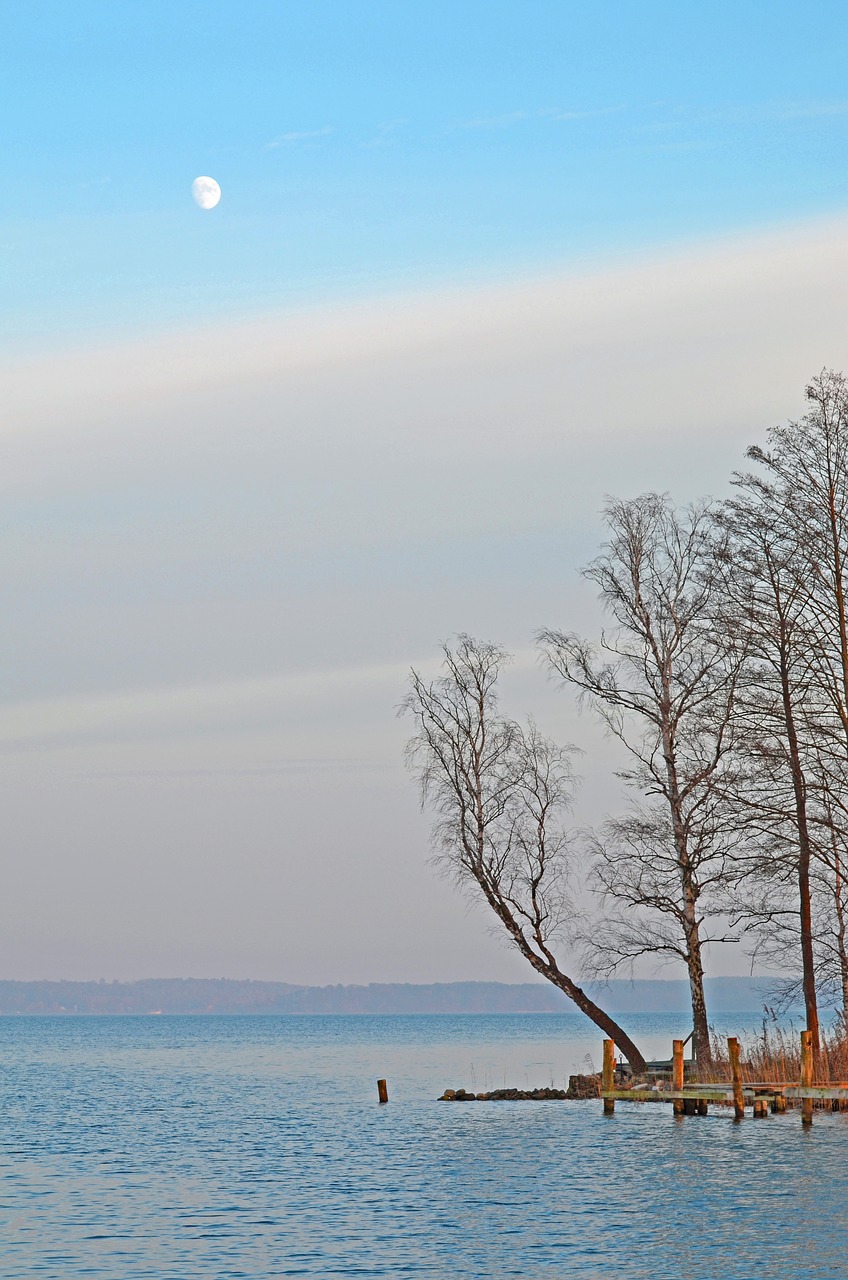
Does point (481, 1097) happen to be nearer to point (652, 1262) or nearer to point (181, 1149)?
point (181, 1149)

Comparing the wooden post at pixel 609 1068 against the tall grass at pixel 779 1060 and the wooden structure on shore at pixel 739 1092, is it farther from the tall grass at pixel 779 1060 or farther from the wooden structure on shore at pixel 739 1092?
the tall grass at pixel 779 1060

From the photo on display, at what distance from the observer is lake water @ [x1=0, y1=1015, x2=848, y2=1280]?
2581cm

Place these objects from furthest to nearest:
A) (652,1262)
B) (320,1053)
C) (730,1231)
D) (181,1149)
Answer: (320,1053), (181,1149), (730,1231), (652,1262)

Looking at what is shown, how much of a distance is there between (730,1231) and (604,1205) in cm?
411

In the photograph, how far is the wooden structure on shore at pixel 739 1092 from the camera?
123ft

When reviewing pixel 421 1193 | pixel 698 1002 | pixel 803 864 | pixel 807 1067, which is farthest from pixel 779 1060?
pixel 421 1193

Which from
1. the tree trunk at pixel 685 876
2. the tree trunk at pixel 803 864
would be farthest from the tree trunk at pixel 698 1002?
the tree trunk at pixel 803 864

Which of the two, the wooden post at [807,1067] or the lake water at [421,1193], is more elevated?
the wooden post at [807,1067]

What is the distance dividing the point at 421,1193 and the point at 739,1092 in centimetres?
963

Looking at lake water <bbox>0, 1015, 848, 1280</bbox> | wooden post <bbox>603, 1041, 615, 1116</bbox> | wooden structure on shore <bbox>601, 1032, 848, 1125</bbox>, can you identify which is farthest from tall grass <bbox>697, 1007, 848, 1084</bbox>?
wooden post <bbox>603, 1041, 615, 1116</bbox>

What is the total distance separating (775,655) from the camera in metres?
→ 37.8

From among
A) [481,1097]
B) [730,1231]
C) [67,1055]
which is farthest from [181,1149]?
[67,1055]

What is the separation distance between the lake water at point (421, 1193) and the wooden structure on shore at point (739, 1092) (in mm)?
617

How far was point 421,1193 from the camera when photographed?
34.2 meters
